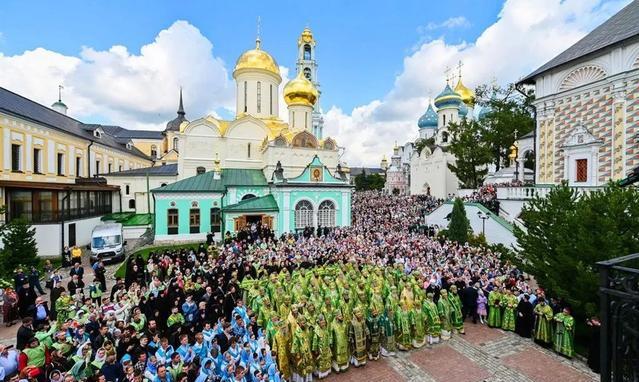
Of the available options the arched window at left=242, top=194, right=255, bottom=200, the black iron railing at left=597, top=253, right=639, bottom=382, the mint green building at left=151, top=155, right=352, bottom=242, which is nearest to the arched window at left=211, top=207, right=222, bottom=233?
the mint green building at left=151, top=155, right=352, bottom=242

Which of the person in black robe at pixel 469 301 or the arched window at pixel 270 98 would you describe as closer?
the person in black robe at pixel 469 301

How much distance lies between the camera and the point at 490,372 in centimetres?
746

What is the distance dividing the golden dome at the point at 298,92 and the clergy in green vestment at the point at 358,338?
26.6 meters

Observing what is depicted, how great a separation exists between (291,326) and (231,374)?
1.97 metres

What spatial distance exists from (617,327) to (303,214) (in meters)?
21.5

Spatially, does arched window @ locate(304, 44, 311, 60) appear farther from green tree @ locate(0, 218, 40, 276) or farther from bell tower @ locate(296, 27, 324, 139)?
green tree @ locate(0, 218, 40, 276)

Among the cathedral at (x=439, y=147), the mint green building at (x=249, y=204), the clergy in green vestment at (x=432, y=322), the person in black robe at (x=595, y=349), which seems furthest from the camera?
the cathedral at (x=439, y=147)

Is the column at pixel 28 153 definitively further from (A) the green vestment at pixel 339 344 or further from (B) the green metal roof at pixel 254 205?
(A) the green vestment at pixel 339 344

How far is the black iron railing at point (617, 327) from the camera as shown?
2.45m

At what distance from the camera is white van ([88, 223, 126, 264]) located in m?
18.3

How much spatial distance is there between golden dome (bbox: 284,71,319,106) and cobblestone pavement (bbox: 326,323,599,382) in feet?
88.0

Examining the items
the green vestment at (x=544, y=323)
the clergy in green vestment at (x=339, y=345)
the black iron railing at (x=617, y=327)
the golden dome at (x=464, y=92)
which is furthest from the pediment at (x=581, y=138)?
the golden dome at (x=464, y=92)

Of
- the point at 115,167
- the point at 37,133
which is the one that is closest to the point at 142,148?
the point at 115,167

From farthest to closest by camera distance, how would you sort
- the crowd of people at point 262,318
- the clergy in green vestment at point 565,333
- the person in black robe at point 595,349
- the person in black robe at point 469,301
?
the person in black robe at point 469,301, the clergy in green vestment at point 565,333, the person in black robe at point 595,349, the crowd of people at point 262,318
